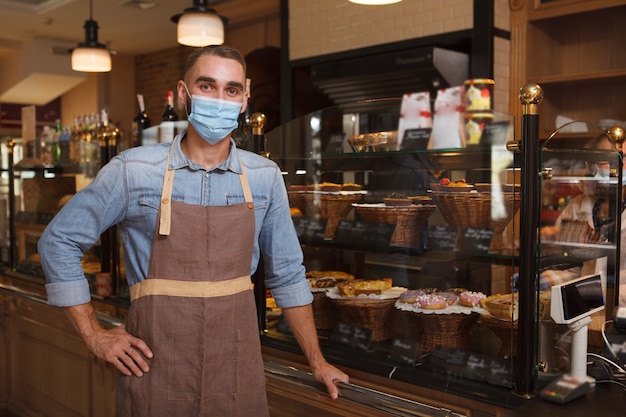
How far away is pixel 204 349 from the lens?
5.40 ft

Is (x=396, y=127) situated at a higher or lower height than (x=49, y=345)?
higher

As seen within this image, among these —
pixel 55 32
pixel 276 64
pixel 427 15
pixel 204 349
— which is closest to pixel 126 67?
pixel 55 32

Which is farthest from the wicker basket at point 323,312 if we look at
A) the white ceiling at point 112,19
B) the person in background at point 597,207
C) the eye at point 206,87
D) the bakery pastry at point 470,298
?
the white ceiling at point 112,19

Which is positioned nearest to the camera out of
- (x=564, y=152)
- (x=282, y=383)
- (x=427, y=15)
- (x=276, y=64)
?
(x=564, y=152)

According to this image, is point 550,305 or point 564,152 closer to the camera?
point 550,305

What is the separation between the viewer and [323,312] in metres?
2.27

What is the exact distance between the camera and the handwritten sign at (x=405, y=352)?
1.94 meters

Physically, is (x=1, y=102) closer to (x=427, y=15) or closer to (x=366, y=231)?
(x=427, y=15)

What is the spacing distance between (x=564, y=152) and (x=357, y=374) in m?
0.86

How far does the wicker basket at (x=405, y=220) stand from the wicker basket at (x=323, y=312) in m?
0.30

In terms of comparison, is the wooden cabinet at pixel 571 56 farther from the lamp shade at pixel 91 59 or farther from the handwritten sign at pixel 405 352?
the lamp shade at pixel 91 59

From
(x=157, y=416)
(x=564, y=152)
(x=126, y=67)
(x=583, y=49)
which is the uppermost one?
(x=126, y=67)

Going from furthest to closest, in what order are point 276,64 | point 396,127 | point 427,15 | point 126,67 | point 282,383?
point 126,67, point 276,64, point 427,15, point 396,127, point 282,383

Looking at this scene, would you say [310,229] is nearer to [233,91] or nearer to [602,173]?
[233,91]
